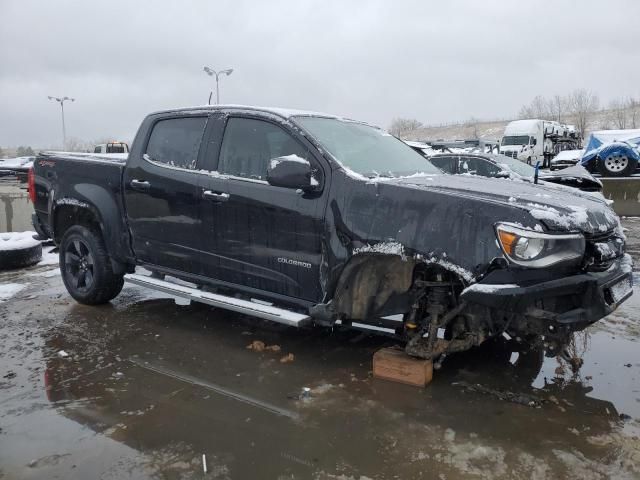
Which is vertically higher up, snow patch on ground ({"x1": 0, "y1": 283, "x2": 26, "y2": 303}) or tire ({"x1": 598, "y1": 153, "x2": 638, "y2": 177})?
tire ({"x1": 598, "y1": 153, "x2": 638, "y2": 177})

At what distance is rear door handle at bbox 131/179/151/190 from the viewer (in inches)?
196

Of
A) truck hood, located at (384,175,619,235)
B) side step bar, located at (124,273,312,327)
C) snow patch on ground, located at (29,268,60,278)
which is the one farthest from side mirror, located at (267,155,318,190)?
snow patch on ground, located at (29,268,60,278)

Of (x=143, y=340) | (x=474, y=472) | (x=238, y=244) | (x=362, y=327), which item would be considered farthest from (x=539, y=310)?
(x=143, y=340)

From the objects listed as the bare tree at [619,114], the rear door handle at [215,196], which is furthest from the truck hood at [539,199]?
the bare tree at [619,114]

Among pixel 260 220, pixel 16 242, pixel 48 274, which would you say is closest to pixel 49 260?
pixel 16 242

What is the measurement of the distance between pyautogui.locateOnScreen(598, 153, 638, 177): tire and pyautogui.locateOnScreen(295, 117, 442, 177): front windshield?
47.3 feet

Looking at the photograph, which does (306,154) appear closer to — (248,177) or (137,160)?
(248,177)

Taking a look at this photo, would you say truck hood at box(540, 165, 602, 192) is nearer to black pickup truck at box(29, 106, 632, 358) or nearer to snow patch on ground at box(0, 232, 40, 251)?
black pickup truck at box(29, 106, 632, 358)

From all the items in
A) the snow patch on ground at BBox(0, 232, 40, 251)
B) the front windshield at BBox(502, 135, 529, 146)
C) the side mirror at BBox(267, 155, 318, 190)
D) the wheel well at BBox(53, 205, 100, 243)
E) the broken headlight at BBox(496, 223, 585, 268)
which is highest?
the front windshield at BBox(502, 135, 529, 146)

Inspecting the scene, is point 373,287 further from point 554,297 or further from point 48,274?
point 48,274

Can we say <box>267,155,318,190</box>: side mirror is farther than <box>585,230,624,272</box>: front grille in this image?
Yes

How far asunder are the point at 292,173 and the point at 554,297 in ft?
5.99

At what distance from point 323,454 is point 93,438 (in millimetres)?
1329

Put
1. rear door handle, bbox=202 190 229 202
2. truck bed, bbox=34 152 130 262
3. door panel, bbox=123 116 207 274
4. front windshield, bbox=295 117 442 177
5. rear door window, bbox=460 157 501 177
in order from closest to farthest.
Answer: front windshield, bbox=295 117 442 177 → rear door handle, bbox=202 190 229 202 → door panel, bbox=123 116 207 274 → truck bed, bbox=34 152 130 262 → rear door window, bbox=460 157 501 177
